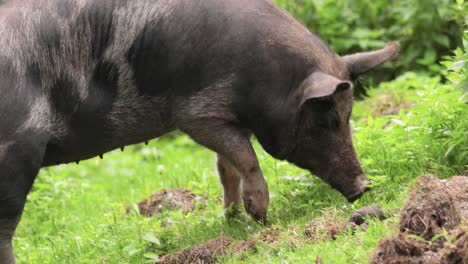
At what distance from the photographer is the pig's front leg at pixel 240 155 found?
6.52 metres

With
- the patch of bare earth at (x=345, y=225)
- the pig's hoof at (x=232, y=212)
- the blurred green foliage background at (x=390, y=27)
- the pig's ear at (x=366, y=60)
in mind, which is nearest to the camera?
the patch of bare earth at (x=345, y=225)

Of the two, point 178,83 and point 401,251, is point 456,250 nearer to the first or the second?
point 401,251

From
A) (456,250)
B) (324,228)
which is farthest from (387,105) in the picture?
(456,250)

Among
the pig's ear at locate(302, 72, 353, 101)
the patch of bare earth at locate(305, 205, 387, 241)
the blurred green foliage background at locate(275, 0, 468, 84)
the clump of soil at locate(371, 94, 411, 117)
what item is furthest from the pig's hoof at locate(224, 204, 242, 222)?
the blurred green foliage background at locate(275, 0, 468, 84)

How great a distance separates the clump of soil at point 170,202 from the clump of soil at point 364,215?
2.14 m

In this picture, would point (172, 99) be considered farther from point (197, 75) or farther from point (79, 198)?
point (79, 198)

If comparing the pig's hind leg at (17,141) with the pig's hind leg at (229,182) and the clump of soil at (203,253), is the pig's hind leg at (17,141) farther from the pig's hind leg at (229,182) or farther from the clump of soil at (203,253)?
the pig's hind leg at (229,182)

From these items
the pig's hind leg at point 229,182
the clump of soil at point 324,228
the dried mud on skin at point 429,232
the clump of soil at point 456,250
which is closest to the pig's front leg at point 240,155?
the clump of soil at point 324,228

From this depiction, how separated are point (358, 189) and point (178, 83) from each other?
4.88 ft

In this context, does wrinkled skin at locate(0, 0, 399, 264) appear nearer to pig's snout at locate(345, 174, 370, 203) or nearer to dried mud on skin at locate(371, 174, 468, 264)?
pig's snout at locate(345, 174, 370, 203)

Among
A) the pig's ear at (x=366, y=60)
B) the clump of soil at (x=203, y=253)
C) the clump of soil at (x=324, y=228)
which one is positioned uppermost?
the pig's ear at (x=366, y=60)

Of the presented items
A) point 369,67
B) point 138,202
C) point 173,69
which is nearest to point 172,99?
point 173,69

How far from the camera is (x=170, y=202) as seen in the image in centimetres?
796

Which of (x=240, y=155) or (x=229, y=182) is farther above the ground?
(x=240, y=155)
